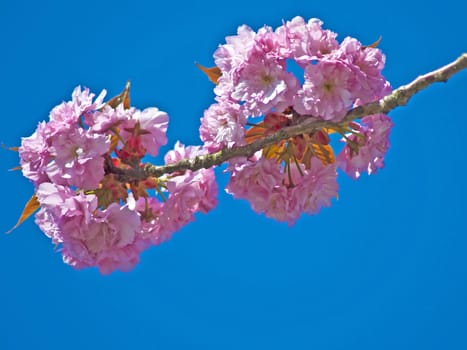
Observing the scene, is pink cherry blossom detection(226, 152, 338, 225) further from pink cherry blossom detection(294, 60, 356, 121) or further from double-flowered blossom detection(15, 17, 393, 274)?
pink cherry blossom detection(294, 60, 356, 121)

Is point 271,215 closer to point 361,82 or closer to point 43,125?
point 361,82

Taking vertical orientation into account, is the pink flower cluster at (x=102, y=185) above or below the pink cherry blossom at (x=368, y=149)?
below

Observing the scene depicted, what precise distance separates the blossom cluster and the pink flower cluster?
4.0 inches

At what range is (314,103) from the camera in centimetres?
118

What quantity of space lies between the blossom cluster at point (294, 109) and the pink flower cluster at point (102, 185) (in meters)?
0.10

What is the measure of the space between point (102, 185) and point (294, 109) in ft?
1.25

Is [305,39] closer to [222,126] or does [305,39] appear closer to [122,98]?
[222,126]

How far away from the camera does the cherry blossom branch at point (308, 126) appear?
1.12 m

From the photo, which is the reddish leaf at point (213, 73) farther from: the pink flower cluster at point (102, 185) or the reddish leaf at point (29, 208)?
the reddish leaf at point (29, 208)

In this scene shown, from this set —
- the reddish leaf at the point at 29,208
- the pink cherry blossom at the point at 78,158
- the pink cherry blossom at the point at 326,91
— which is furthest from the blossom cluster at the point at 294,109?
the reddish leaf at the point at 29,208

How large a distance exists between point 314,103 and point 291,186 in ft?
0.69

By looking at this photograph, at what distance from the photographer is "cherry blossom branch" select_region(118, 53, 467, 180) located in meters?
1.12

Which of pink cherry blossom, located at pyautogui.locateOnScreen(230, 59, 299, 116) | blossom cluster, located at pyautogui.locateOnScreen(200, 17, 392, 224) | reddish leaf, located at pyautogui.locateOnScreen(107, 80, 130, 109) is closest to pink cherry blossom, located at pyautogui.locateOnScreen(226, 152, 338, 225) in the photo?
blossom cluster, located at pyautogui.locateOnScreen(200, 17, 392, 224)

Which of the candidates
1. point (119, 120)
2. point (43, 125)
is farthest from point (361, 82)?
point (43, 125)
